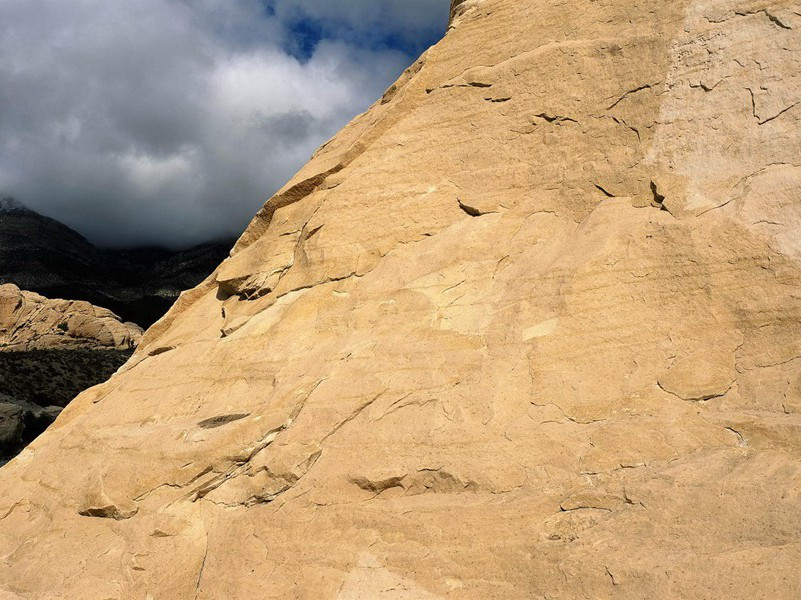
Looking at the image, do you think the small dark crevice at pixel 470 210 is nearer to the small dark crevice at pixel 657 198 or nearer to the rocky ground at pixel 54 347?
the small dark crevice at pixel 657 198

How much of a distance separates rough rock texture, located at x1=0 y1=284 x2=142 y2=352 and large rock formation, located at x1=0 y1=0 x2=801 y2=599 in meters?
37.6

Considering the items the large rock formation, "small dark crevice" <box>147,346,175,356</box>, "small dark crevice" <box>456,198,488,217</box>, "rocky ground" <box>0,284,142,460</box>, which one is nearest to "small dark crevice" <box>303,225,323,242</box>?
the large rock formation

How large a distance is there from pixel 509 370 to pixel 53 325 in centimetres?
4434

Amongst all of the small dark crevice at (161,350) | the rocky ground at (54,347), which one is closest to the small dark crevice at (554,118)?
the small dark crevice at (161,350)

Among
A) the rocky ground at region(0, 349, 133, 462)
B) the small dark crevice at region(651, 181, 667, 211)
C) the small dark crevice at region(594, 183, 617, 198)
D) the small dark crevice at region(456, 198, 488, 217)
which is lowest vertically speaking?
the rocky ground at region(0, 349, 133, 462)

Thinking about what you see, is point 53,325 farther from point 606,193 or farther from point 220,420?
point 606,193

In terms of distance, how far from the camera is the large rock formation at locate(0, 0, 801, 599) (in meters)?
4.01

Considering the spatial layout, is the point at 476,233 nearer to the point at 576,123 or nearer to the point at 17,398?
the point at 576,123

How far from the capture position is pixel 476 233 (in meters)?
6.17

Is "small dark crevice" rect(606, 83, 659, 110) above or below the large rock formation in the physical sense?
above

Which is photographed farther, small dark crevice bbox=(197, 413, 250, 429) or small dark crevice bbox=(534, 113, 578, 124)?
small dark crevice bbox=(534, 113, 578, 124)

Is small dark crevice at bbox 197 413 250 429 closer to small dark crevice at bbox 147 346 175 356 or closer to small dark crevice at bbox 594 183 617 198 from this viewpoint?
small dark crevice at bbox 147 346 175 356

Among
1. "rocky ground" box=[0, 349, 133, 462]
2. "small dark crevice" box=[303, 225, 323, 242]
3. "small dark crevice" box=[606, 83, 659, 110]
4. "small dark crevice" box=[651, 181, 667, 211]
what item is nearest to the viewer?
"small dark crevice" box=[651, 181, 667, 211]

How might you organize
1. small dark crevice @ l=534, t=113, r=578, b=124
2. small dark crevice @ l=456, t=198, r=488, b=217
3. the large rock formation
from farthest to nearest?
small dark crevice @ l=456, t=198, r=488, b=217 < small dark crevice @ l=534, t=113, r=578, b=124 < the large rock formation
